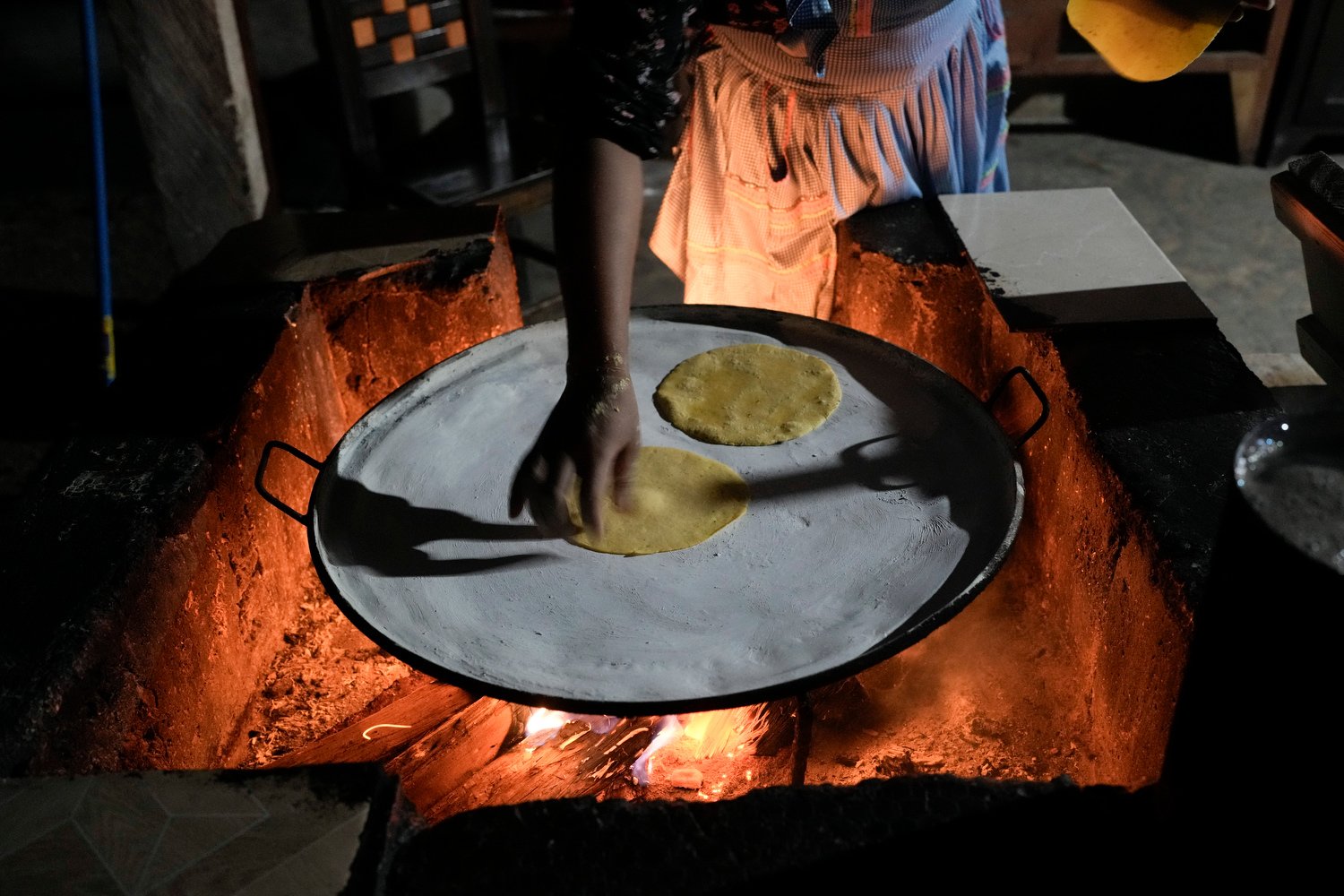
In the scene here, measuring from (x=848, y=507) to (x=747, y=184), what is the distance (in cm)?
111

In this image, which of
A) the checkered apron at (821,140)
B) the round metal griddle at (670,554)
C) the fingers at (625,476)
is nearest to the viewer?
the round metal griddle at (670,554)

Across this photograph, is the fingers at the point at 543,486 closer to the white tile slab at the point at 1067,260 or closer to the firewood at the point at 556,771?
the firewood at the point at 556,771

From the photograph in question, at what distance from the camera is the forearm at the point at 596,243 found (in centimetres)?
151

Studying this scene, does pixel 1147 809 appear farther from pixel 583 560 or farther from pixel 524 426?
pixel 524 426

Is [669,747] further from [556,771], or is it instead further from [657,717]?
[556,771]

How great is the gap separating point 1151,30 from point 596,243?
1029 millimetres

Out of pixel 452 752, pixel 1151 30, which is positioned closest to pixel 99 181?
pixel 452 752

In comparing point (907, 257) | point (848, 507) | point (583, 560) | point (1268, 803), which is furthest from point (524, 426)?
point (1268, 803)

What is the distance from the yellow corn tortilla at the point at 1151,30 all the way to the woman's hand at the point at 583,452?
106cm

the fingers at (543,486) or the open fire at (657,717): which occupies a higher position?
the fingers at (543,486)

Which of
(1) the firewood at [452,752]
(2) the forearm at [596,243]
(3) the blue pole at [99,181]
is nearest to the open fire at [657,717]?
(1) the firewood at [452,752]

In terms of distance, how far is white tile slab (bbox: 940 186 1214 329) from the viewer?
6.13ft

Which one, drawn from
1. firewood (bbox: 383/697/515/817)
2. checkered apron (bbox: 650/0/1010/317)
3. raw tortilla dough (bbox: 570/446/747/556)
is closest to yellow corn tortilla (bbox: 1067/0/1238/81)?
checkered apron (bbox: 650/0/1010/317)

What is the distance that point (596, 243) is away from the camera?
1.54 metres
